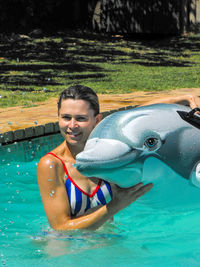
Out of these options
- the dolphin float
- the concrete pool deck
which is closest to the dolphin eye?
the dolphin float

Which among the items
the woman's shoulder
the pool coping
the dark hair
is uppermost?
the dark hair

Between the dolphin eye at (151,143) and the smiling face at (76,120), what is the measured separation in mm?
451

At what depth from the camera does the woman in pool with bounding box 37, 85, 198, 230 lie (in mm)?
2936

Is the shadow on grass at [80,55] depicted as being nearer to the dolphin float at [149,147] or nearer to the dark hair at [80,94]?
the dark hair at [80,94]

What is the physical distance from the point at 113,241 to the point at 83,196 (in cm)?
58

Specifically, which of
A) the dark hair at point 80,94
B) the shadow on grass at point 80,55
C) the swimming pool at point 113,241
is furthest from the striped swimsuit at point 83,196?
the shadow on grass at point 80,55

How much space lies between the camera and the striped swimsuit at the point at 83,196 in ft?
9.90

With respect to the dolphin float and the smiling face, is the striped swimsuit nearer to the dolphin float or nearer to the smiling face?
the smiling face

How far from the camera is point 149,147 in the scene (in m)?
2.65

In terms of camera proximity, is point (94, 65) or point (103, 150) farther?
point (94, 65)

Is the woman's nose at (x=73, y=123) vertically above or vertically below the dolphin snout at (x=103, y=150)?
above

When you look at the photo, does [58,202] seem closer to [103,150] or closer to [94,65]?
[103,150]

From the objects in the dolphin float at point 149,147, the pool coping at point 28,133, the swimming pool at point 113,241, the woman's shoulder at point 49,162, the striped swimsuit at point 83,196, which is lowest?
the swimming pool at point 113,241

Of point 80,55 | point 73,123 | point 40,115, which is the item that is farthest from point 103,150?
point 80,55
